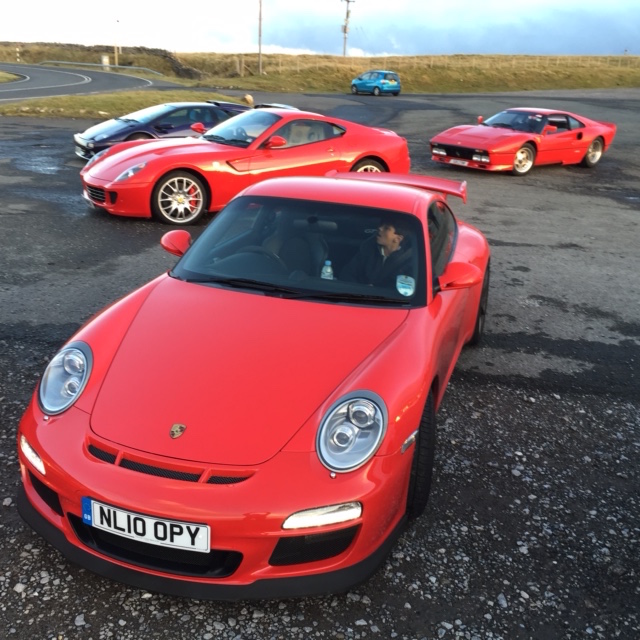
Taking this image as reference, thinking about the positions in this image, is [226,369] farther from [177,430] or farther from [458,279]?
[458,279]

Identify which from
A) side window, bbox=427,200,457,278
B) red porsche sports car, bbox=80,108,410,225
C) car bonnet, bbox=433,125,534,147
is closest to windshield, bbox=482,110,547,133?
car bonnet, bbox=433,125,534,147

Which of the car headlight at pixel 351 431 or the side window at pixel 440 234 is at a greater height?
the side window at pixel 440 234

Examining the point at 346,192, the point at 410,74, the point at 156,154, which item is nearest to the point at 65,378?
the point at 346,192

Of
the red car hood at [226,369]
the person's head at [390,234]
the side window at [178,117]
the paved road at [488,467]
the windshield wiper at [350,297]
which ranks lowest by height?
the paved road at [488,467]

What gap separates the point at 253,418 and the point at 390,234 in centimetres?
163

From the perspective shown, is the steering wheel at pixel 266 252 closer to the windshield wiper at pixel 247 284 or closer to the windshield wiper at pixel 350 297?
the windshield wiper at pixel 247 284

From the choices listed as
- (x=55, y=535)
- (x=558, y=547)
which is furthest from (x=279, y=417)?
(x=558, y=547)

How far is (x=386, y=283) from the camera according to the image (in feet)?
12.3

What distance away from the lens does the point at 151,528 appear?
2.52 meters

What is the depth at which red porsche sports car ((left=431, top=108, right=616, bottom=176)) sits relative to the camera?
13.9m

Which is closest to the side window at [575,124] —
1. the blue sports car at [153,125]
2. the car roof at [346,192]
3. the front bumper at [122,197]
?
the blue sports car at [153,125]

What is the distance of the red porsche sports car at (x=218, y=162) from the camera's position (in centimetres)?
867

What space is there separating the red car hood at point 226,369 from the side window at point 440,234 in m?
0.71

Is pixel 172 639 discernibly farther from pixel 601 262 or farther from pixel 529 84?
pixel 529 84
